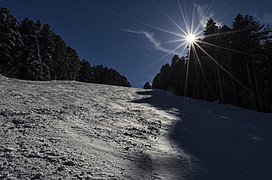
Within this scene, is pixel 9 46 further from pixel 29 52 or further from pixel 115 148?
pixel 115 148

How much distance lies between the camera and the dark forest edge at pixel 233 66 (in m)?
30.5

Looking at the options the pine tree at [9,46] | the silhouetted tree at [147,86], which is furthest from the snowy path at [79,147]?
the silhouetted tree at [147,86]

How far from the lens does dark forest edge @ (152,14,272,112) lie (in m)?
30.5

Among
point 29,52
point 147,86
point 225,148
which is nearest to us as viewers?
point 225,148

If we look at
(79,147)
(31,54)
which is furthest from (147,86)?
(79,147)

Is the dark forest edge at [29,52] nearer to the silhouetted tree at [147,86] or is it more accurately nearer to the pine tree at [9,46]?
the pine tree at [9,46]

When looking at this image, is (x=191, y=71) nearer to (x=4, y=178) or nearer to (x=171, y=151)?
(x=171, y=151)

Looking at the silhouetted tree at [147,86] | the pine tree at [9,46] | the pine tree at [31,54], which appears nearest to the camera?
the pine tree at [9,46]

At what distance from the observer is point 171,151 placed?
7617mm

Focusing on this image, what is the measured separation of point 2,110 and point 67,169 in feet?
17.5

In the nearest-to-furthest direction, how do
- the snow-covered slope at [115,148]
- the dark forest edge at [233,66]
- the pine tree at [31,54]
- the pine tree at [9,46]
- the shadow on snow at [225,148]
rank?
the snow-covered slope at [115,148]
the shadow on snow at [225,148]
the dark forest edge at [233,66]
the pine tree at [9,46]
the pine tree at [31,54]

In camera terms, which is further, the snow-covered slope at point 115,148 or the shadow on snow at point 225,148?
the shadow on snow at point 225,148

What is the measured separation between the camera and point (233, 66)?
32750mm

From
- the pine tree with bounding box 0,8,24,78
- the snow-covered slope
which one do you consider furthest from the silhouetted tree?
the snow-covered slope
